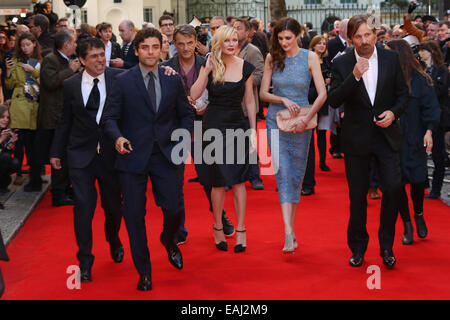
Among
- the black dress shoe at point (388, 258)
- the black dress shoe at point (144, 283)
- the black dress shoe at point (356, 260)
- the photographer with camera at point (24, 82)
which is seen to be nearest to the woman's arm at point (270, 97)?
the black dress shoe at point (356, 260)

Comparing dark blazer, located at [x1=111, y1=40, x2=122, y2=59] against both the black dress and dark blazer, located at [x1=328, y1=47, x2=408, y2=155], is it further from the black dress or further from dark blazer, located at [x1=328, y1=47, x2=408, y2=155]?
dark blazer, located at [x1=328, y1=47, x2=408, y2=155]

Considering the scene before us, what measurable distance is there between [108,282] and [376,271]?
2.25m

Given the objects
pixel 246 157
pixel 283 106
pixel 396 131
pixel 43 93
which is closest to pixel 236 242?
pixel 246 157

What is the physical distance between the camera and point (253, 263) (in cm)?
693

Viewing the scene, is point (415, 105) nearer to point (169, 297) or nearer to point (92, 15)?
point (169, 297)

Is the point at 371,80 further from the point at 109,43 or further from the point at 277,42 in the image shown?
the point at 109,43

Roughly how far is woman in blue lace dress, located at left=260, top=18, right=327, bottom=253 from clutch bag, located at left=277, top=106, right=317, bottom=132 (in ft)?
0.13

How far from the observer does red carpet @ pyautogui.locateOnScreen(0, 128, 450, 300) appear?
19.9ft

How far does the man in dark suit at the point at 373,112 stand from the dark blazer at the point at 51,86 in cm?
463

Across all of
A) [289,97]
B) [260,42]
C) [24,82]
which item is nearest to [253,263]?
[289,97]

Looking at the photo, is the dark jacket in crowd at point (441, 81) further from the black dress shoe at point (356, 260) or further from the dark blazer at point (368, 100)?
the black dress shoe at point (356, 260)

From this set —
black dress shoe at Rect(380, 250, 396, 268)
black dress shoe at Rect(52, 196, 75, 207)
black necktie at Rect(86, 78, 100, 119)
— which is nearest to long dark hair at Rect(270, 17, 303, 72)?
black necktie at Rect(86, 78, 100, 119)

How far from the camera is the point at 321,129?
11.7 meters
